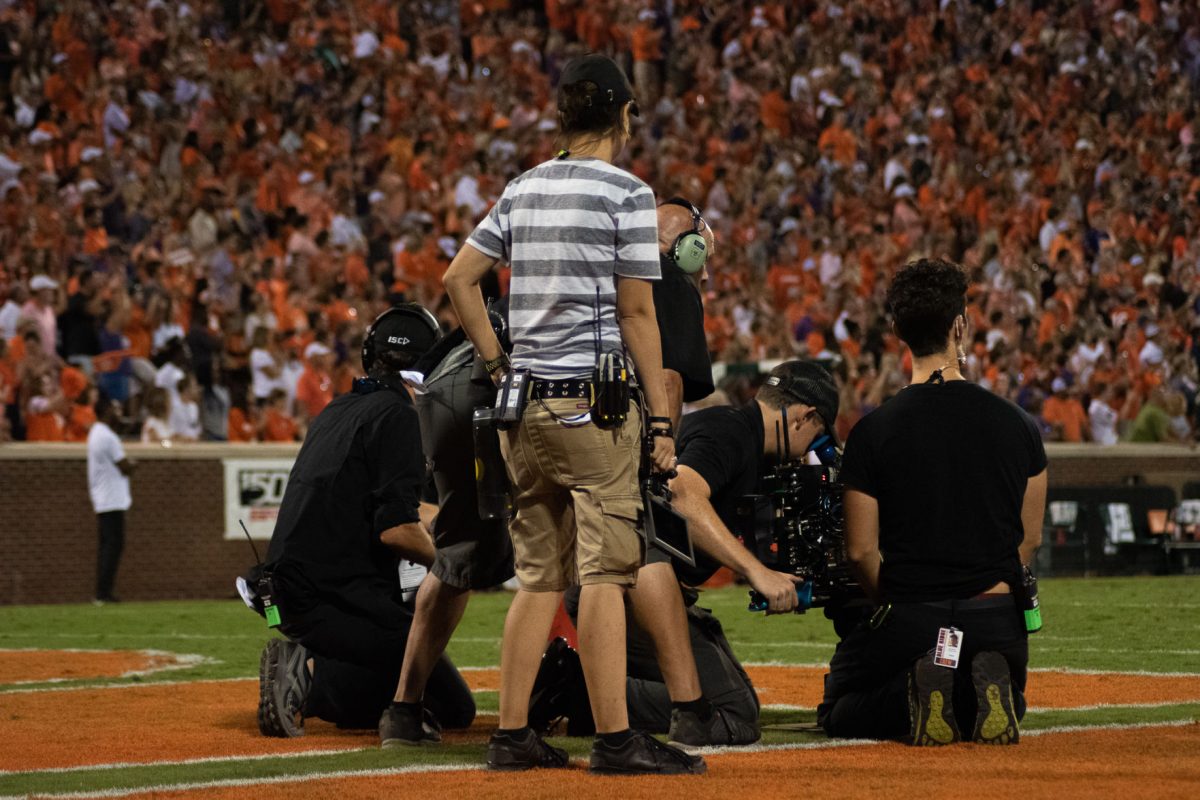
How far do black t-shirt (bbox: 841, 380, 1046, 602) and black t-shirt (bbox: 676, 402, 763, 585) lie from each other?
454 mm

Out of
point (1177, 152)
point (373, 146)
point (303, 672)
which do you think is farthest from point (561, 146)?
point (1177, 152)

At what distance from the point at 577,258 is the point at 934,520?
64.8 inches

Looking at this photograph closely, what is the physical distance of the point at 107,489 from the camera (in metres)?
16.8

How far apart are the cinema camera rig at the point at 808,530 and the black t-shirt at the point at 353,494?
137 centimetres

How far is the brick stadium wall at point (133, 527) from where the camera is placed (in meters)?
17.0

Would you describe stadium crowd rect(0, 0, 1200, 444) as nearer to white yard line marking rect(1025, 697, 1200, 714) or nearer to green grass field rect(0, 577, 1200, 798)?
green grass field rect(0, 577, 1200, 798)

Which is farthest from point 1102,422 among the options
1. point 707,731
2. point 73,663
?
point 707,731

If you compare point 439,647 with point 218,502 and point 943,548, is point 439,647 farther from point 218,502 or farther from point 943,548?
point 218,502

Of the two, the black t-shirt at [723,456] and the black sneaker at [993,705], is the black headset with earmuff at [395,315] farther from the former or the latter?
the black sneaker at [993,705]

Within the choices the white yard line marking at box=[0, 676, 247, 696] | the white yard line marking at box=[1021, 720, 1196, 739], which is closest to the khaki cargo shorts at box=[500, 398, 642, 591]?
the white yard line marking at box=[1021, 720, 1196, 739]

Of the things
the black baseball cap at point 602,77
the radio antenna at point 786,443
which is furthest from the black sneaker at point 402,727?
the black baseball cap at point 602,77

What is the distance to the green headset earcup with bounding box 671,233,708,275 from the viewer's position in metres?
6.95

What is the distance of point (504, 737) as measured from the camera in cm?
597

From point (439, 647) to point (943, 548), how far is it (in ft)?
6.01
